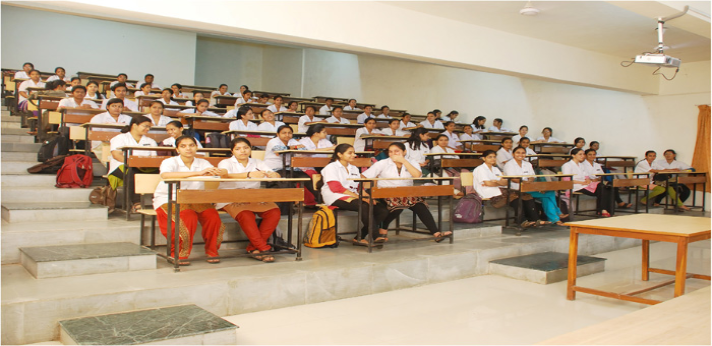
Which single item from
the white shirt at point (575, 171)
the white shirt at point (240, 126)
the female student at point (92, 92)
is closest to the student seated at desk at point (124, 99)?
the female student at point (92, 92)

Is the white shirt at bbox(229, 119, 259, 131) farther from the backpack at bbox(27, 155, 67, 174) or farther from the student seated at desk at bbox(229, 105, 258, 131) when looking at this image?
the backpack at bbox(27, 155, 67, 174)

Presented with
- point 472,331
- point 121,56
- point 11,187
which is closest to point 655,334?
point 472,331

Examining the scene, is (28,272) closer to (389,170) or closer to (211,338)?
(211,338)

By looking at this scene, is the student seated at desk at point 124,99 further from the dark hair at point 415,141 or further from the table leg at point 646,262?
the table leg at point 646,262

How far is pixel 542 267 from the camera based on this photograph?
4.60 meters

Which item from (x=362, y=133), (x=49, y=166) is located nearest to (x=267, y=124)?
(x=362, y=133)

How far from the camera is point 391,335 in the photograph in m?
3.10

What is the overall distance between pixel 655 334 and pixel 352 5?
3.55 metres

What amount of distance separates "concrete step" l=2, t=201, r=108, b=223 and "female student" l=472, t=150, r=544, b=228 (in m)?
3.65

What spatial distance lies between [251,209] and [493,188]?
9.66 ft

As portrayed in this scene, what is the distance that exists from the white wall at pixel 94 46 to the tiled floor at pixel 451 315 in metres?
10.2

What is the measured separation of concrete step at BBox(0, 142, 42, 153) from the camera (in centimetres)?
602

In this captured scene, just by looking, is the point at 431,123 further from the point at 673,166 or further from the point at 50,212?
the point at 50,212

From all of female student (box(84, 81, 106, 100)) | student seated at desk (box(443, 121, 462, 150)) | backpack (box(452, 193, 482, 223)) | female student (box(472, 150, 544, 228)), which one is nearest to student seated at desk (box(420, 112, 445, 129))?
student seated at desk (box(443, 121, 462, 150))
